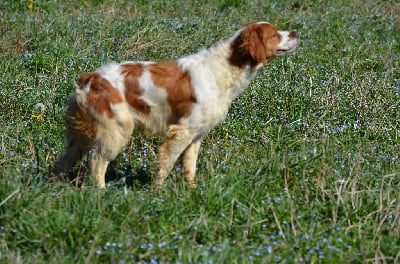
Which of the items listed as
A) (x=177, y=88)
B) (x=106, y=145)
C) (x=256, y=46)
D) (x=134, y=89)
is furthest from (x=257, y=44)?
(x=106, y=145)

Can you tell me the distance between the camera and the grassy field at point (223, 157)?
4.97 m

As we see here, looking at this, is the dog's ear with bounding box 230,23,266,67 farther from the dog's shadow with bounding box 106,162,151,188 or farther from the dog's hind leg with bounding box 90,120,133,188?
the dog's shadow with bounding box 106,162,151,188

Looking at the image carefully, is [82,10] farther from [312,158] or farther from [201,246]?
[201,246]

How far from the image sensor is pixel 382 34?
36.3 feet

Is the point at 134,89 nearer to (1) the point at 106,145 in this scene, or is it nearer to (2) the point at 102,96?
(2) the point at 102,96

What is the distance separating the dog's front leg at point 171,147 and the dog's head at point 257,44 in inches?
27.5

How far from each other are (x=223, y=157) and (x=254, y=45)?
1022 mm

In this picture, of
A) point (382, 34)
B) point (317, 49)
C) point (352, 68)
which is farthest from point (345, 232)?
point (382, 34)

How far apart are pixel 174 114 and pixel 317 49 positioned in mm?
4463

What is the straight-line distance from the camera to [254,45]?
20.2ft

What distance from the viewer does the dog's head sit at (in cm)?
616

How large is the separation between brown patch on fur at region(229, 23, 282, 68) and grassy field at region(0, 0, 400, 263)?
78 centimetres

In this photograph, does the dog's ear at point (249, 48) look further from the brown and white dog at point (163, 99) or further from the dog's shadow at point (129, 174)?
the dog's shadow at point (129, 174)

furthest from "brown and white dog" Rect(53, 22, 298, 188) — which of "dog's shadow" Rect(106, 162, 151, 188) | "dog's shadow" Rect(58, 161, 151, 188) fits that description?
"dog's shadow" Rect(106, 162, 151, 188)
